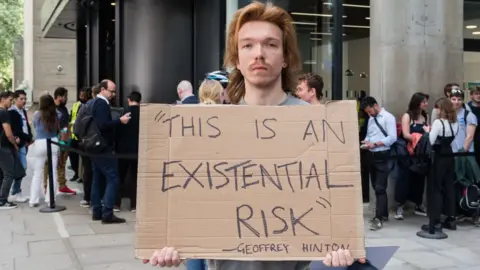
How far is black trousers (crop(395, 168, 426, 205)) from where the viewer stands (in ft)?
27.5

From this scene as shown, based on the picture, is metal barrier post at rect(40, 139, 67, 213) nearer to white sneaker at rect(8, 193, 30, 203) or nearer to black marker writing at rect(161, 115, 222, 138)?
white sneaker at rect(8, 193, 30, 203)

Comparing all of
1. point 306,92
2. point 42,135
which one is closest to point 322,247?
point 306,92

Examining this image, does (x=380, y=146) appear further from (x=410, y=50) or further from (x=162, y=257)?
(x=162, y=257)

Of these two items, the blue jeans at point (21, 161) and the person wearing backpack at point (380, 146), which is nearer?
the person wearing backpack at point (380, 146)

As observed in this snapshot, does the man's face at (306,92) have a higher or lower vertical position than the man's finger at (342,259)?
higher

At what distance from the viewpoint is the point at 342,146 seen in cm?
195

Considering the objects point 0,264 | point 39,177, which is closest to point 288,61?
point 0,264

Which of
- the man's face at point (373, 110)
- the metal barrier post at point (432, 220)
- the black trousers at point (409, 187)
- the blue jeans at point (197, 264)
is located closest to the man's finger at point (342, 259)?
the blue jeans at point (197, 264)

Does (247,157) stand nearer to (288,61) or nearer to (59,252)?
(288,61)

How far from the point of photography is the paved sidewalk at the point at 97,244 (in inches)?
236

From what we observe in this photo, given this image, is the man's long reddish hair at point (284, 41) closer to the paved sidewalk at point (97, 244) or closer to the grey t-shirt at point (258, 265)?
the grey t-shirt at point (258, 265)

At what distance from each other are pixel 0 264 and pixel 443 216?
5.79 metres

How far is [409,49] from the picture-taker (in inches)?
353

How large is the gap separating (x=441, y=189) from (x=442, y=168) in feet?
1.01
